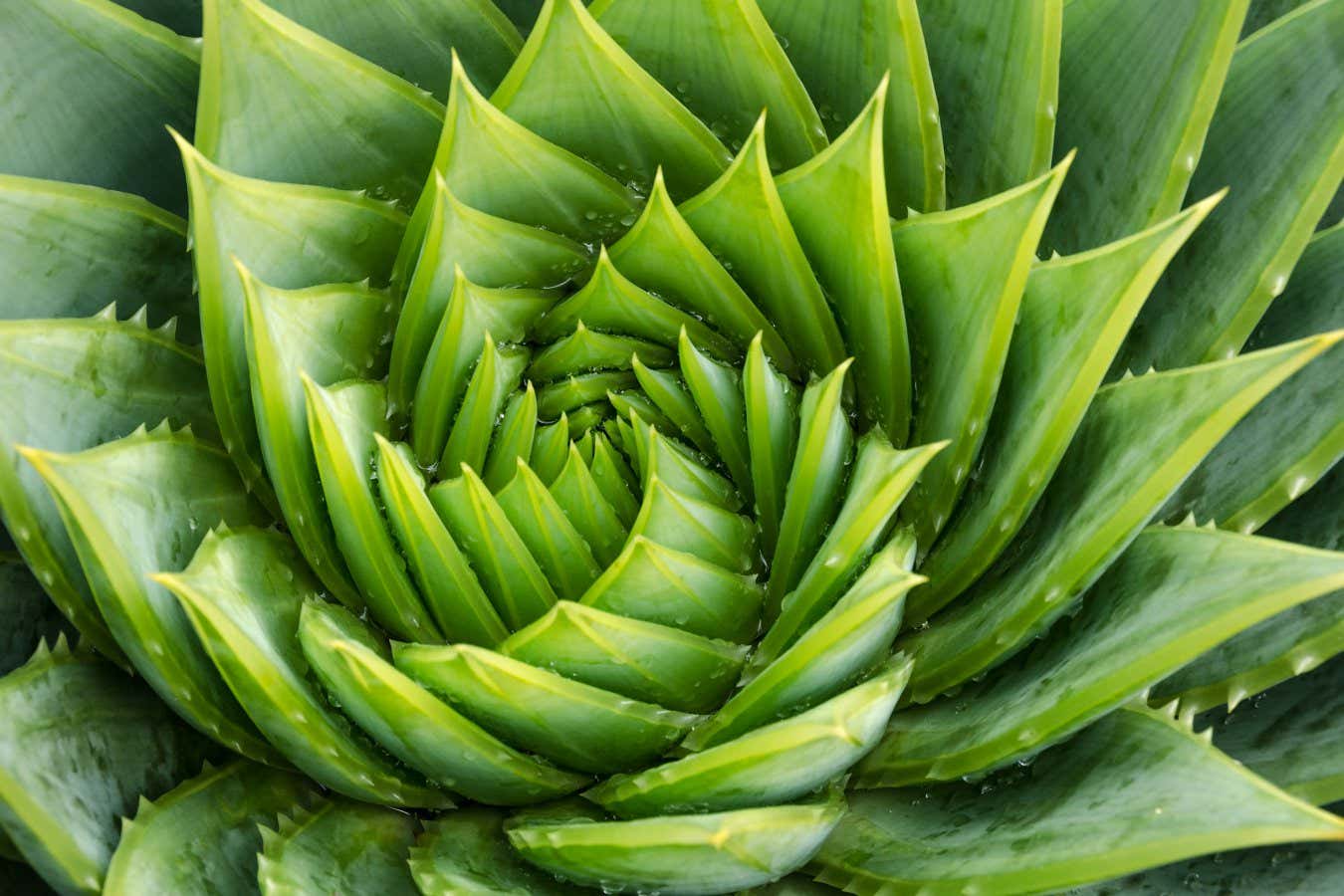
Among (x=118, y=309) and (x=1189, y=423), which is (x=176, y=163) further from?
(x=1189, y=423)

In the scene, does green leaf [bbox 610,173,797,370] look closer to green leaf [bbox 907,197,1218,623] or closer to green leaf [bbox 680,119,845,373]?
green leaf [bbox 680,119,845,373]

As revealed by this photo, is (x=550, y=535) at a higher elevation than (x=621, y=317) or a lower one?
lower

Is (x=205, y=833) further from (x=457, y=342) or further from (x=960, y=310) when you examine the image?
(x=960, y=310)

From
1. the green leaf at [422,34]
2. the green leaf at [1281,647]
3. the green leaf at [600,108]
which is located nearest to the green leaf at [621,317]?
the green leaf at [600,108]

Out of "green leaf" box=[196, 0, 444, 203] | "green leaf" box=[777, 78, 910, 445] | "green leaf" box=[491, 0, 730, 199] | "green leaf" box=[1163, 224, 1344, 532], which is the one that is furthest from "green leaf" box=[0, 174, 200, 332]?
"green leaf" box=[1163, 224, 1344, 532]

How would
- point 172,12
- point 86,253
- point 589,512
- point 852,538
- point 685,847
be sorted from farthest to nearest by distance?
1. point 172,12
2. point 86,253
3. point 589,512
4. point 852,538
5. point 685,847

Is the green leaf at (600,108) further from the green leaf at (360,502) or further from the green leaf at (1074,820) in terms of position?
the green leaf at (1074,820)

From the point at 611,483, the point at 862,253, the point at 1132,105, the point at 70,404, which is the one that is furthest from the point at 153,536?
the point at 1132,105
